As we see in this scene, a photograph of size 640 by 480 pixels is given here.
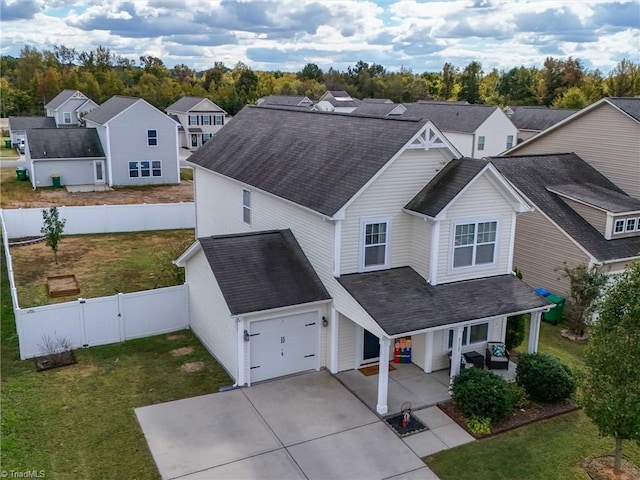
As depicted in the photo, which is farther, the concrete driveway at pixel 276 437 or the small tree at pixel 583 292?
the small tree at pixel 583 292

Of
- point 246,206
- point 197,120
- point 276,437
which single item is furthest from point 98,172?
point 276,437

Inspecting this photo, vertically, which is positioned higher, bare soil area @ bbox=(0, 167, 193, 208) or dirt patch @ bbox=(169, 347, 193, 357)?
bare soil area @ bbox=(0, 167, 193, 208)

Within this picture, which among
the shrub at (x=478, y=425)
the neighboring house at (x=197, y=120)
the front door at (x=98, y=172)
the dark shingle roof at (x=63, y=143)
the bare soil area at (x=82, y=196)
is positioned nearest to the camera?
the shrub at (x=478, y=425)

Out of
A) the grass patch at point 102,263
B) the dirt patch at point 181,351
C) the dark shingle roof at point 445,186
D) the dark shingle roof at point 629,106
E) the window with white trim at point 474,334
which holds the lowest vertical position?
the dirt patch at point 181,351

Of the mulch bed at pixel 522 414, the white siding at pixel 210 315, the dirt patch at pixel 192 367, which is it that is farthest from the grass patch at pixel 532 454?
the dirt patch at pixel 192 367

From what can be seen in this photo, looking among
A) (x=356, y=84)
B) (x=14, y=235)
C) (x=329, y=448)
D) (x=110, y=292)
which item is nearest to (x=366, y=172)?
(x=329, y=448)

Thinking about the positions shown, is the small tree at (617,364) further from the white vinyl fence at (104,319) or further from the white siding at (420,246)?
the white vinyl fence at (104,319)

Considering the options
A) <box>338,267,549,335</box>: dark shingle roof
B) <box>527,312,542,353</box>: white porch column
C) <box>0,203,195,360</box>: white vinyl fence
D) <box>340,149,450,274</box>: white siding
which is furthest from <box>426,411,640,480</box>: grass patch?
<box>0,203,195,360</box>: white vinyl fence

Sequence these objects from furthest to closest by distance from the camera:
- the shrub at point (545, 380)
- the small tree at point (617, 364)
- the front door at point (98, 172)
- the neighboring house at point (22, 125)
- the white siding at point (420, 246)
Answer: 1. the neighboring house at point (22, 125)
2. the front door at point (98, 172)
3. the white siding at point (420, 246)
4. the shrub at point (545, 380)
5. the small tree at point (617, 364)

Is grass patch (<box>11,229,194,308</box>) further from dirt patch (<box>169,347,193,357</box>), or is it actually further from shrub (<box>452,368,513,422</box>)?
shrub (<box>452,368,513,422</box>)
